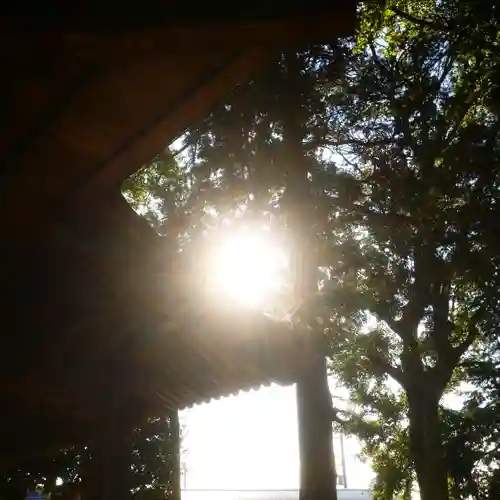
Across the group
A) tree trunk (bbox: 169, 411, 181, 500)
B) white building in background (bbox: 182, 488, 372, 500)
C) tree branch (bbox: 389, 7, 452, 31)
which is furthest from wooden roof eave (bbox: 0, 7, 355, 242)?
white building in background (bbox: 182, 488, 372, 500)

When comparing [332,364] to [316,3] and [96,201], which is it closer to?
[96,201]

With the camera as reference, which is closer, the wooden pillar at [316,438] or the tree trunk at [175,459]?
the wooden pillar at [316,438]

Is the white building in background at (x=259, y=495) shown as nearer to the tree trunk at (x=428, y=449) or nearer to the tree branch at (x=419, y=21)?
the tree trunk at (x=428, y=449)

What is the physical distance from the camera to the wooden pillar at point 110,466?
9.98ft

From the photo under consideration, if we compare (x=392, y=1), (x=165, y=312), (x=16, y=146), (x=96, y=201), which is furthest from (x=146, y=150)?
(x=392, y=1)

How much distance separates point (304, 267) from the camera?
27.9ft

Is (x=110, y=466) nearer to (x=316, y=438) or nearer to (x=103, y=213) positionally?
(x=103, y=213)

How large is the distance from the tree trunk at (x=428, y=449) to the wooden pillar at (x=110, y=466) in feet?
30.7

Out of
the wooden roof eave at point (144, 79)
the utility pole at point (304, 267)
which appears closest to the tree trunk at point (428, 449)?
the utility pole at point (304, 267)

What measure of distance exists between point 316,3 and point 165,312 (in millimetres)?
1884

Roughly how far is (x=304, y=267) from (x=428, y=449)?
17.9 feet

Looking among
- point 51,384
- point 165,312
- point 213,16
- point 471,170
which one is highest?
point 471,170

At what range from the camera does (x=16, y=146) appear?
2381 millimetres

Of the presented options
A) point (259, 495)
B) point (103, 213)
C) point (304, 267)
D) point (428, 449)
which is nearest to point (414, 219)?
point (304, 267)
